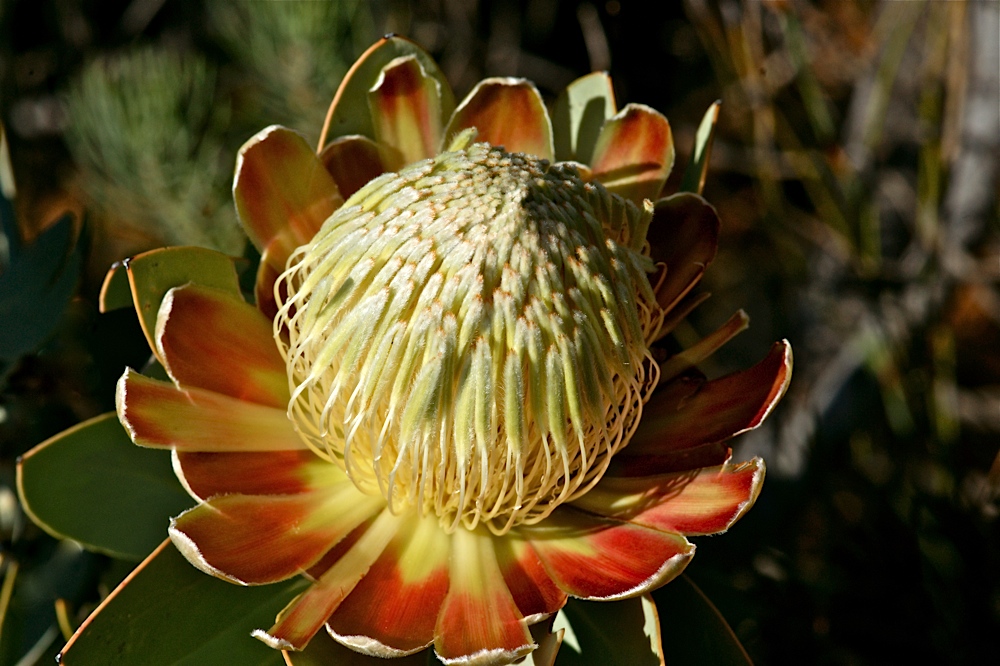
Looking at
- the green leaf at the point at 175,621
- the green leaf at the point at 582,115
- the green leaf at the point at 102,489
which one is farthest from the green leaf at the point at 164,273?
the green leaf at the point at 582,115

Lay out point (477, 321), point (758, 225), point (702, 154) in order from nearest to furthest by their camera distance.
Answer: point (477, 321)
point (702, 154)
point (758, 225)

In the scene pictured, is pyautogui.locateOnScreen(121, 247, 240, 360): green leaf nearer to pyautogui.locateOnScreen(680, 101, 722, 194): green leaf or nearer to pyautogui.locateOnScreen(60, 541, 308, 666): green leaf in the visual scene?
pyautogui.locateOnScreen(60, 541, 308, 666): green leaf

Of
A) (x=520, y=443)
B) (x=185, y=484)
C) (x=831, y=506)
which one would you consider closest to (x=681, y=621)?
(x=520, y=443)

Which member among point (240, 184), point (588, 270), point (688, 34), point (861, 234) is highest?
point (240, 184)

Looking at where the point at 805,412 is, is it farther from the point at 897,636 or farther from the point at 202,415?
the point at 202,415

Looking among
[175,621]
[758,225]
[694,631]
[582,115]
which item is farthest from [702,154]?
[758,225]

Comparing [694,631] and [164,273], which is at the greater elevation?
[164,273]

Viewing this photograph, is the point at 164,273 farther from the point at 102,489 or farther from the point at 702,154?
the point at 702,154
